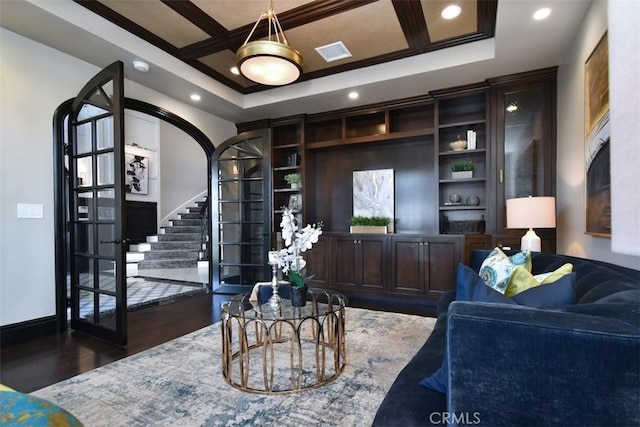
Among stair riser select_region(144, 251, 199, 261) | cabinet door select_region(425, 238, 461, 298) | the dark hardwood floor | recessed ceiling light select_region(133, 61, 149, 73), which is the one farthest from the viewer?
stair riser select_region(144, 251, 199, 261)

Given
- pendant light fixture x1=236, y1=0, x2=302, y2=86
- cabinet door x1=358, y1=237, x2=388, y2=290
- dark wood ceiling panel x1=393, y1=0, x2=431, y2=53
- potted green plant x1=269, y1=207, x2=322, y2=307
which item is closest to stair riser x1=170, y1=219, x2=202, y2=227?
cabinet door x1=358, y1=237, x2=388, y2=290

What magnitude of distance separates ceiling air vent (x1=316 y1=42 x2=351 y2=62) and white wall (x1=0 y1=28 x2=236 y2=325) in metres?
2.63

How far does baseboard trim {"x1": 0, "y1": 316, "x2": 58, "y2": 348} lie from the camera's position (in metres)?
2.66

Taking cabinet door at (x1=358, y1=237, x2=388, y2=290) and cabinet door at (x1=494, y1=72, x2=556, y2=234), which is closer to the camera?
cabinet door at (x1=494, y1=72, x2=556, y2=234)

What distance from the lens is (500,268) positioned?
1792 millimetres

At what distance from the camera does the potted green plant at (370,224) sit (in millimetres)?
4371

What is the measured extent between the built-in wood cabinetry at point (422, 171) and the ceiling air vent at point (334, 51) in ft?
3.59

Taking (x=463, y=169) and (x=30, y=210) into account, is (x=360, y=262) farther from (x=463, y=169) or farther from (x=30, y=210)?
(x=30, y=210)

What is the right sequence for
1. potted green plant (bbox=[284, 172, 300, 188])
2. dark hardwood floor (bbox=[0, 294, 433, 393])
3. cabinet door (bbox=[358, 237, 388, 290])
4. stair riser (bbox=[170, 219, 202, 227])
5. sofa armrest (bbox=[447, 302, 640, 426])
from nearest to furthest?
sofa armrest (bbox=[447, 302, 640, 426]) → dark hardwood floor (bbox=[0, 294, 433, 393]) → cabinet door (bbox=[358, 237, 388, 290]) → potted green plant (bbox=[284, 172, 300, 188]) → stair riser (bbox=[170, 219, 202, 227])

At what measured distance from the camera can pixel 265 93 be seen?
454cm

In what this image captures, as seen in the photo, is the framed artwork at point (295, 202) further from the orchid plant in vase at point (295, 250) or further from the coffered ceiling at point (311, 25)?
the orchid plant in vase at point (295, 250)

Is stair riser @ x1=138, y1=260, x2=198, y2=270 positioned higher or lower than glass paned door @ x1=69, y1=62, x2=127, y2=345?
lower

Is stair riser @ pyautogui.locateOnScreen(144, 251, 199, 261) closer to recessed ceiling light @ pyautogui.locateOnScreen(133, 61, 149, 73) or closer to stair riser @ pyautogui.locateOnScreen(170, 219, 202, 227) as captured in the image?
stair riser @ pyautogui.locateOnScreen(170, 219, 202, 227)

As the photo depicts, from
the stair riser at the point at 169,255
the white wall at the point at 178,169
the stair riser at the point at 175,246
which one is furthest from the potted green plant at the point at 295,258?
the white wall at the point at 178,169
